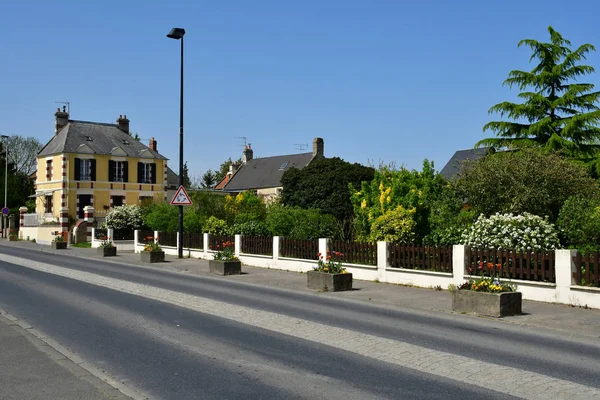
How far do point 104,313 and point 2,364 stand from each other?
4.67 metres

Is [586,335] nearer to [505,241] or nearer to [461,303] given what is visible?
[461,303]

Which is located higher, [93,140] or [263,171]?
[93,140]

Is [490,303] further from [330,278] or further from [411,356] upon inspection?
[330,278]

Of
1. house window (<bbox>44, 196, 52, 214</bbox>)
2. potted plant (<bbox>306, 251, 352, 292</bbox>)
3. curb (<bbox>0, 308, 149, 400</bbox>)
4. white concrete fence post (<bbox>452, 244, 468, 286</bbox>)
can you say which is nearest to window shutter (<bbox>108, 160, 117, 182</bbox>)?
house window (<bbox>44, 196, 52, 214</bbox>)

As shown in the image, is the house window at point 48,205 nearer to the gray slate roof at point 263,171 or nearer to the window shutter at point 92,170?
the window shutter at point 92,170

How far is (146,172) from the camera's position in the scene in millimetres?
57875

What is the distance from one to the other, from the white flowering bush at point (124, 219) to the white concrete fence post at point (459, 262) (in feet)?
93.8

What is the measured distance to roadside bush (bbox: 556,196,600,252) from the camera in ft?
53.6

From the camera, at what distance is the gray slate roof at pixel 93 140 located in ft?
179

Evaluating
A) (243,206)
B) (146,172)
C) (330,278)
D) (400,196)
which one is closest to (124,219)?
(243,206)

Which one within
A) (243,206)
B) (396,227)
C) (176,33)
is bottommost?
(396,227)

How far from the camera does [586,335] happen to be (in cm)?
1041

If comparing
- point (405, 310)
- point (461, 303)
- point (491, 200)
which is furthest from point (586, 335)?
point (491, 200)

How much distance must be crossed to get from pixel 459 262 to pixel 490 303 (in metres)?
3.79
